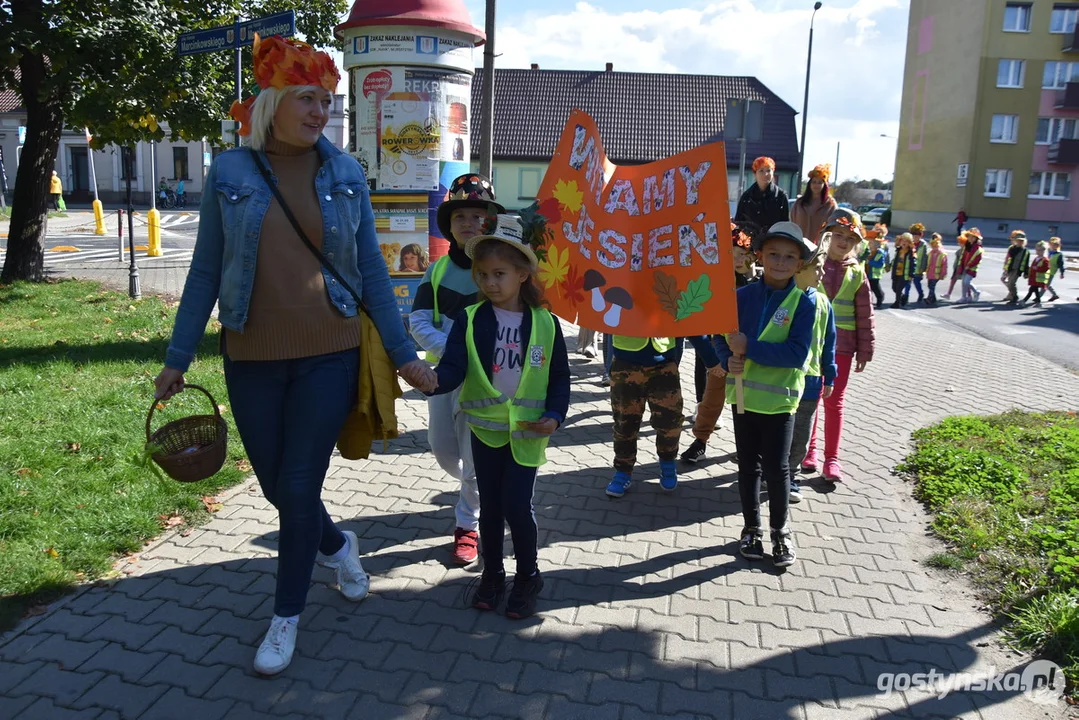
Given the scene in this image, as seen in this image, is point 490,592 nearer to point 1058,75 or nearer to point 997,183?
point 997,183

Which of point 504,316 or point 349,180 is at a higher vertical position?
point 349,180

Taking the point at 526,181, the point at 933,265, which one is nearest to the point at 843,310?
the point at 933,265

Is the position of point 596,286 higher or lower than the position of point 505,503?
higher

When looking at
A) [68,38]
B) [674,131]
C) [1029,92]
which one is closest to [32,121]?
[68,38]

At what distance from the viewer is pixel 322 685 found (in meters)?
3.20

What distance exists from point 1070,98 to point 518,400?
49.1 m

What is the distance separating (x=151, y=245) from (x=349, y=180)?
61.8ft

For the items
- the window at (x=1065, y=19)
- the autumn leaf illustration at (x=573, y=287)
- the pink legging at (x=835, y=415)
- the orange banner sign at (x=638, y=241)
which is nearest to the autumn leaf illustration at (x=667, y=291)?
the orange banner sign at (x=638, y=241)

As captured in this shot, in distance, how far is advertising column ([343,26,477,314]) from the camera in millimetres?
8211

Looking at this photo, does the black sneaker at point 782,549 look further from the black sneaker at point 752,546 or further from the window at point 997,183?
the window at point 997,183

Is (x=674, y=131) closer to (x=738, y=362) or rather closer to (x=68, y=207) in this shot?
(x=68, y=207)

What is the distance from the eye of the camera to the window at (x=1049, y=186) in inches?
1710

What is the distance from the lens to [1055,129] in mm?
43750

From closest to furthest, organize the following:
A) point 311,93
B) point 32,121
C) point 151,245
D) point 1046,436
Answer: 1. point 311,93
2. point 1046,436
3. point 32,121
4. point 151,245
